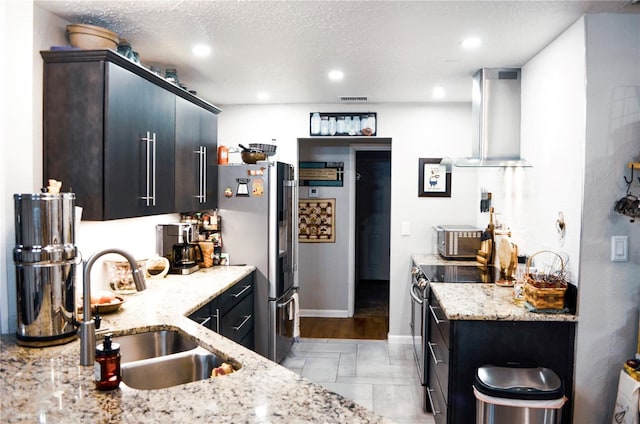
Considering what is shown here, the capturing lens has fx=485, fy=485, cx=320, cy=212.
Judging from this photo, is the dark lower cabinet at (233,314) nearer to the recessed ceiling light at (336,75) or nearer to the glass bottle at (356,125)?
the recessed ceiling light at (336,75)

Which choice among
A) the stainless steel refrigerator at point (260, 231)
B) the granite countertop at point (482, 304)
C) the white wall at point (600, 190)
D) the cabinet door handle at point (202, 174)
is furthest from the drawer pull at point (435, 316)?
the cabinet door handle at point (202, 174)

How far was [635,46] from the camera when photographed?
8.05ft

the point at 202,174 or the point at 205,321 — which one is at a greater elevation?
the point at 202,174

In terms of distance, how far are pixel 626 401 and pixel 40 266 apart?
270 cm

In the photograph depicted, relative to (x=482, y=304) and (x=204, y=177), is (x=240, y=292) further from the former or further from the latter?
(x=482, y=304)

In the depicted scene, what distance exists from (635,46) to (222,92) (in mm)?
3172

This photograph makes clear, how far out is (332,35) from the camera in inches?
111

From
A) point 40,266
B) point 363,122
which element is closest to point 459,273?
point 363,122

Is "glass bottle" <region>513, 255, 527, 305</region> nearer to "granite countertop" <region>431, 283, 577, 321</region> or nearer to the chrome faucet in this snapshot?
"granite countertop" <region>431, 283, 577, 321</region>

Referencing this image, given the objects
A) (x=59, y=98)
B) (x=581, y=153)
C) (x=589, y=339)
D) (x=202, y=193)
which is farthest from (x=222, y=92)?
(x=589, y=339)

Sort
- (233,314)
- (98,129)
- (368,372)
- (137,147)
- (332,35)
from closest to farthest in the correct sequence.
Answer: (98,129) → (137,147) → (332,35) → (233,314) → (368,372)

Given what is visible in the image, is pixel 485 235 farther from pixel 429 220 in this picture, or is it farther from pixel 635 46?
pixel 635 46

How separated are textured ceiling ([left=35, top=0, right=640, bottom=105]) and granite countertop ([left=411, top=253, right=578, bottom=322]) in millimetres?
1526

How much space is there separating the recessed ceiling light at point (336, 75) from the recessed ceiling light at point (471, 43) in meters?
0.99
